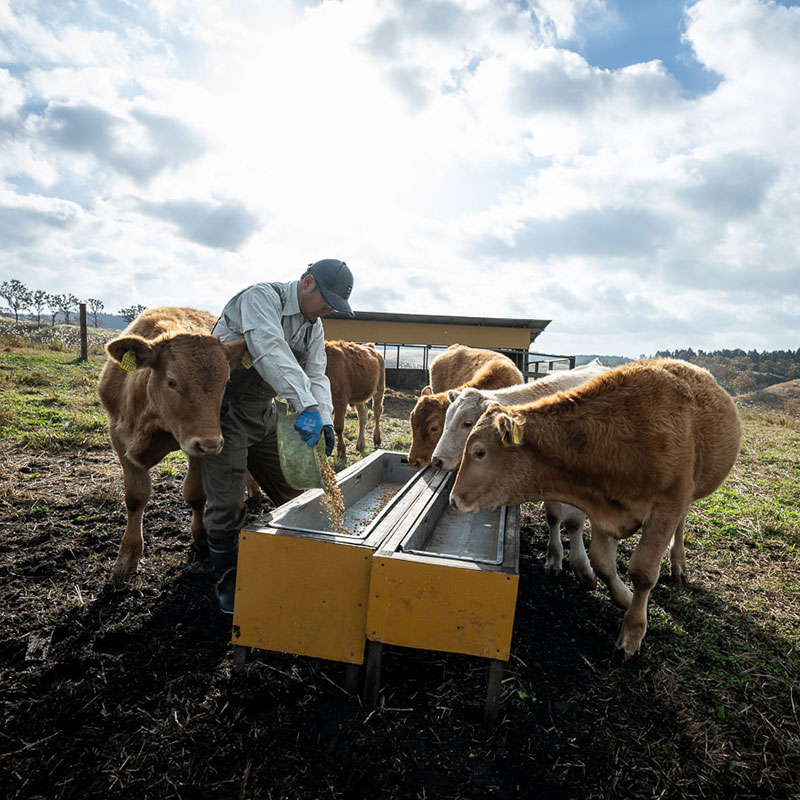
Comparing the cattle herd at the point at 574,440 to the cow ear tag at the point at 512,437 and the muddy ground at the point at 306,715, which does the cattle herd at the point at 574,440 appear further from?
the muddy ground at the point at 306,715

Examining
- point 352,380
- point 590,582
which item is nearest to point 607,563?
point 590,582

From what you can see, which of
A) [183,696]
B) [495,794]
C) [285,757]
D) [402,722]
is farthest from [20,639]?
[495,794]

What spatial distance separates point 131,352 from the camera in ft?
11.2

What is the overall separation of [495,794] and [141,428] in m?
3.14

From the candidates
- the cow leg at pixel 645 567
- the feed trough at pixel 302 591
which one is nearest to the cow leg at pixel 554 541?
the cow leg at pixel 645 567

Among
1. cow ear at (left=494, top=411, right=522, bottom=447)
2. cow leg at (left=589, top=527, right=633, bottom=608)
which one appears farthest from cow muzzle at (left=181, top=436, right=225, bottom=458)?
cow leg at (left=589, top=527, right=633, bottom=608)

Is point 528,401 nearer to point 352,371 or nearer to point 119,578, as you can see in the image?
point 119,578

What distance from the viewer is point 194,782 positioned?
7.30 feet

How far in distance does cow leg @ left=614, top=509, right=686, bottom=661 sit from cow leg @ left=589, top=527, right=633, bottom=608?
→ 22 cm

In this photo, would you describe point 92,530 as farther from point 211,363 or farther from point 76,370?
point 76,370

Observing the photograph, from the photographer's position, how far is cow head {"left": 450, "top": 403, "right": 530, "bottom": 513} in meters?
3.64

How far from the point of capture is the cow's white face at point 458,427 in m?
5.18

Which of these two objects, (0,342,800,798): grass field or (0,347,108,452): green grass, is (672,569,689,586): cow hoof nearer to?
(0,342,800,798): grass field

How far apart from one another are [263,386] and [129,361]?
908mm
